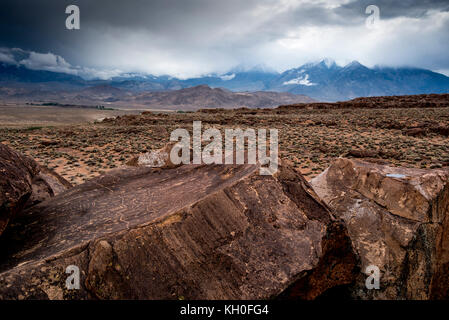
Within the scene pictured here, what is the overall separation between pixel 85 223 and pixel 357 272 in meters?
4.62

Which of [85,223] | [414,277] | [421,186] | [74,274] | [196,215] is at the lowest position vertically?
[414,277]

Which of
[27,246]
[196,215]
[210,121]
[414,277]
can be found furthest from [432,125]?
[27,246]

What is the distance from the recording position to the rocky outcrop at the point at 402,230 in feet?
14.2

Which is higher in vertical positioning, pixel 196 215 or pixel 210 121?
pixel 210 121

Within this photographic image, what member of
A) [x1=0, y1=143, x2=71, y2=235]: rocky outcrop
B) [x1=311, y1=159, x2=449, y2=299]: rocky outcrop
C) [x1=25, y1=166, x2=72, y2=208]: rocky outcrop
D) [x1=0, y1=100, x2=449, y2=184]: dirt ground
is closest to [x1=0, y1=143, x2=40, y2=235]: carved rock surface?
[x1=0, y1=143, x2=71, y2=235]: rocky outcrop

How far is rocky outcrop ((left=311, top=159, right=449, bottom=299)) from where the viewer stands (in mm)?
4332

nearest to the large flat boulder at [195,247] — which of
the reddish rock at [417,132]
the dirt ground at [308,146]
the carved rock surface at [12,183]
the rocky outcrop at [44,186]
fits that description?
the carved rock surface at [12,183]

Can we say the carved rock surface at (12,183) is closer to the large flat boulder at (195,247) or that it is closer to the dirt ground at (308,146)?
the large flat boulder at (195,247)

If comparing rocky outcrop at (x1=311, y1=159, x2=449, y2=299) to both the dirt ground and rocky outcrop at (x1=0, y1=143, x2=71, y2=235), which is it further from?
rocky outcrop at (x1=0, y1=143, x2=71, y2=235)

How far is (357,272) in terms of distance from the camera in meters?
4.24

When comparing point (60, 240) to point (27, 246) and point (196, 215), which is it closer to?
point (27, 246)

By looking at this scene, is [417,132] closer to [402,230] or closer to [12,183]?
[402,230]

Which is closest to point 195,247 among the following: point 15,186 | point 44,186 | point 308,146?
point 15,186

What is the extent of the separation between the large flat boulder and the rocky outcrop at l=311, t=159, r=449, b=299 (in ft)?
2.37
